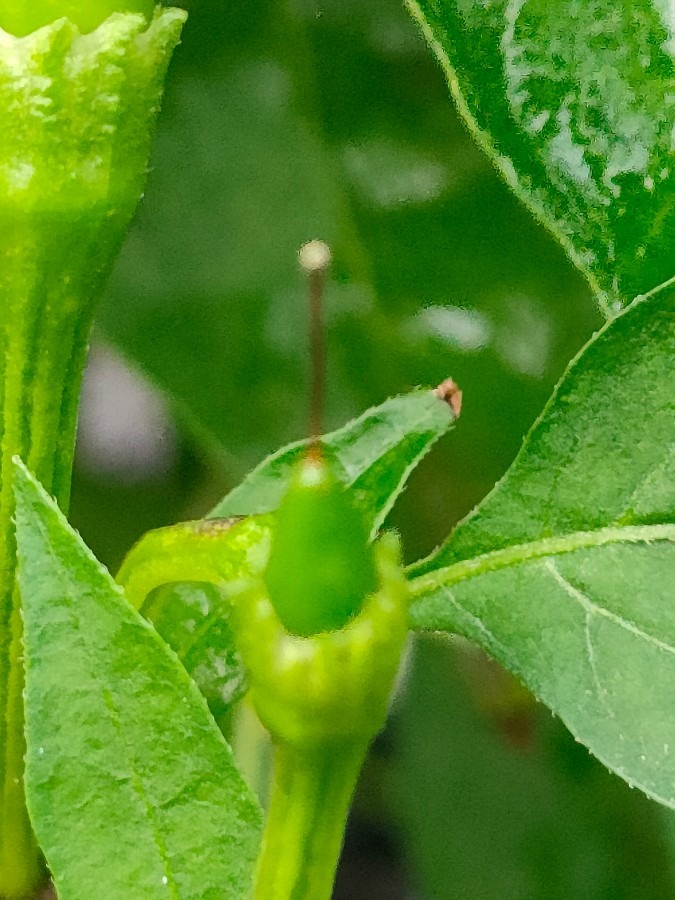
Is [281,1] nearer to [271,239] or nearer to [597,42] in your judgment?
[271,239]

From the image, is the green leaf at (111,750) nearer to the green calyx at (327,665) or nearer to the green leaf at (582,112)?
the green calyx at (327,665)

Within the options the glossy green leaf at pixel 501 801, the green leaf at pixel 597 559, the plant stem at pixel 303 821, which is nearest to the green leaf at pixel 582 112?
the green leaf at pixel 597 559

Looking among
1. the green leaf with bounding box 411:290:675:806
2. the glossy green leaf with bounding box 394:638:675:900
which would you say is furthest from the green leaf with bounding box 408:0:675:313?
the glossy green leaf with bounding box 394:638:675:900

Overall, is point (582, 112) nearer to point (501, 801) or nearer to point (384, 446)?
point (384, 446)

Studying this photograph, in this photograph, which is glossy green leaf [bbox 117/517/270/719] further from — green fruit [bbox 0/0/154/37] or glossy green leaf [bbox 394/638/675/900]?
glossy green leaf [bbox 394/638/675/900]

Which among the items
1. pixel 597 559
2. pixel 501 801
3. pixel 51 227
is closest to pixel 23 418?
pixel 51 227

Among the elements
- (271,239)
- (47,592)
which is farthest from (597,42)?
(271,239)
